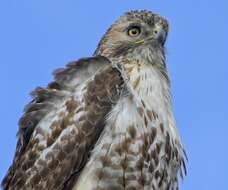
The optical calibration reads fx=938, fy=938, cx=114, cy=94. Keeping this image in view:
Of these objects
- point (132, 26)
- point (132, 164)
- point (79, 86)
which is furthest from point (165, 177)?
point (132, 26)

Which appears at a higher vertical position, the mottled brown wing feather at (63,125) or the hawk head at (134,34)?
the hawk head at (134,34)

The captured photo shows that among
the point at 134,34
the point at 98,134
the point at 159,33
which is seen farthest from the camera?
the point at 134,34

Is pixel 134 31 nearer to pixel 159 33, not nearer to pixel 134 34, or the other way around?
pixel 134 34

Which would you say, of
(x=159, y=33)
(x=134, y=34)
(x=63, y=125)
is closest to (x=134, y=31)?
(x=134, y=34)

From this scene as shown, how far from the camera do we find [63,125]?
32.1 feet

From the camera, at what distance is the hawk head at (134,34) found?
432 inches

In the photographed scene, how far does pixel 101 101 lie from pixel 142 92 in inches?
18.7

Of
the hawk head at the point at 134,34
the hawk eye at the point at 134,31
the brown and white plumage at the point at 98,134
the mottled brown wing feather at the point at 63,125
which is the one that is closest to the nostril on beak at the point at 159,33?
the hawk head at the point at 134,34

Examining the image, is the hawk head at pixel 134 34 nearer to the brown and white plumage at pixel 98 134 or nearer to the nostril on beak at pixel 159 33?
the nostril on beak at pixel 159 33

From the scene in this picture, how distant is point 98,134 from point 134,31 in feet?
6.25

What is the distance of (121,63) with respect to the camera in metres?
10.6

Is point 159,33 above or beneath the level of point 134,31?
beneath

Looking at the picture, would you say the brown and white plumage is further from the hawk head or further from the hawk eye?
the hawk eye

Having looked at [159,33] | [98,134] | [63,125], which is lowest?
[98,134]
